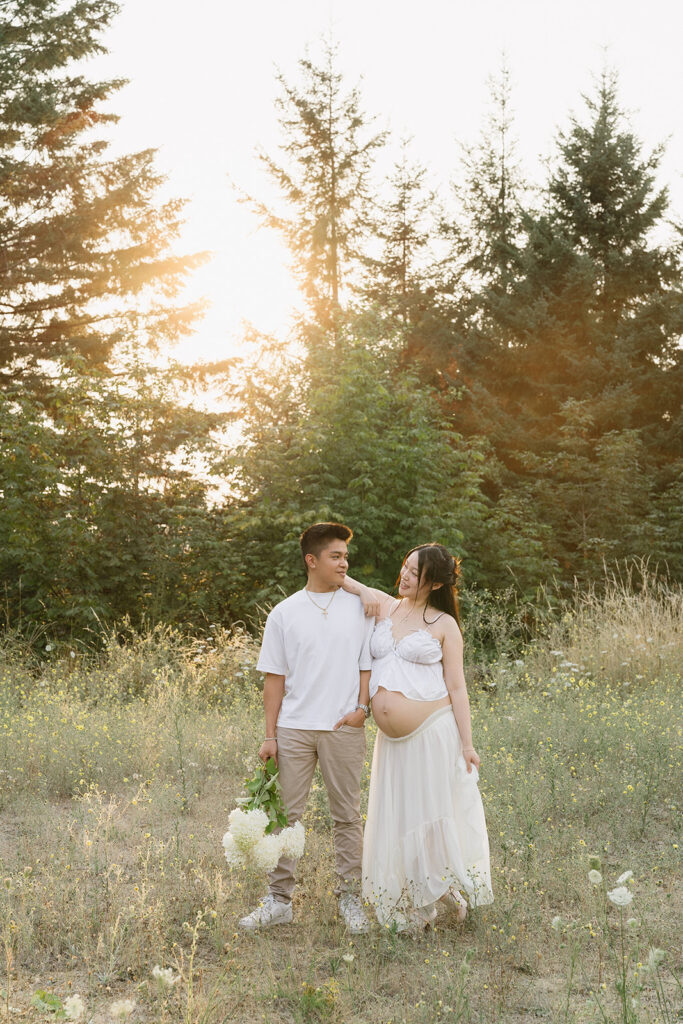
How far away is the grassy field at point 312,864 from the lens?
3.65 metres

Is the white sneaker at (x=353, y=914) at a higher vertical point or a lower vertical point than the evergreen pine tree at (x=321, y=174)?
lower

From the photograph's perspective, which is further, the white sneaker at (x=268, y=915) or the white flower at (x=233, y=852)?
the white sneaker at (x=268, y=915)

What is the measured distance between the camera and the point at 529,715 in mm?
7496

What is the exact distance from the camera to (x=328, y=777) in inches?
170

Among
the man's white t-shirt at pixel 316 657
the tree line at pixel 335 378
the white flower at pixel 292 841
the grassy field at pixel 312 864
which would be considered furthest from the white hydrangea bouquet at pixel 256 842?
the tree line at pixel 335 378

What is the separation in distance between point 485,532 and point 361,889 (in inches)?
358

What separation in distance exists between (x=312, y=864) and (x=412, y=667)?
1482 millimetres

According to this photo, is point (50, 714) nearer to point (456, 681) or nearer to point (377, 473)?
point (456, 681)

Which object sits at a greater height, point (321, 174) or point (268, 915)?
point (321, 174)

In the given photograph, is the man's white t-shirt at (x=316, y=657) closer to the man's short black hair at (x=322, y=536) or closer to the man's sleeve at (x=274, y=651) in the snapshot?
the man's sleeve at (x=274, y=651)

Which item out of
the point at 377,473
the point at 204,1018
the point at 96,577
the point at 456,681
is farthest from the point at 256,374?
the point at 204,1018

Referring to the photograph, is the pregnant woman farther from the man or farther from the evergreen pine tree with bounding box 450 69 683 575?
the evergreen pine tree with bounding box 450 69 683 575

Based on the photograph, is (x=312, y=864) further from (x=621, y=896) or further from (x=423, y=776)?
(x=621, y=896)

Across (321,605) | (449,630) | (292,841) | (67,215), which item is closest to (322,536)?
(321,605)
